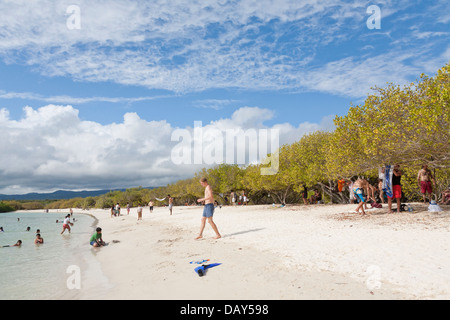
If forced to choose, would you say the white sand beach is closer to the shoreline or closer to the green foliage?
the shoreline

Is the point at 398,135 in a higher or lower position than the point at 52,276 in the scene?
higher

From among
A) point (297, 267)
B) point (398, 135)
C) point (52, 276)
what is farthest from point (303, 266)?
point (398, 135)

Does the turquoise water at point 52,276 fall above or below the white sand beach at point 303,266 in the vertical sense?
below

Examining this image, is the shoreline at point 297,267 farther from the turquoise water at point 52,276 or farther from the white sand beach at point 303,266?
the turquoise water at point 52,276

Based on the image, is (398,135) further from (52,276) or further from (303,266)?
(52,276)

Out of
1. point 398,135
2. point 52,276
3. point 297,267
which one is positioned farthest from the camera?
point 398,135

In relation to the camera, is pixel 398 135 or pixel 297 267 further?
pixel 398 135

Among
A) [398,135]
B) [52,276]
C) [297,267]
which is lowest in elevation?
[52,276]

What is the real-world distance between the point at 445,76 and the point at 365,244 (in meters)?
9.01

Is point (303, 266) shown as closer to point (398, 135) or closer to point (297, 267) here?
point (297, 267)

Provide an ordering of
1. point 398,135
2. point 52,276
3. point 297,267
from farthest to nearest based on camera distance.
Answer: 1. point 398,135
2. point 52,276
3. point 297,267

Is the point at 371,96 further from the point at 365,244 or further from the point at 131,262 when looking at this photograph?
the point at 131,262

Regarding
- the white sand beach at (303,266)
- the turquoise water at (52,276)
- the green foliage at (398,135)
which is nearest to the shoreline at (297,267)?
the white sand beach at (303,266)
